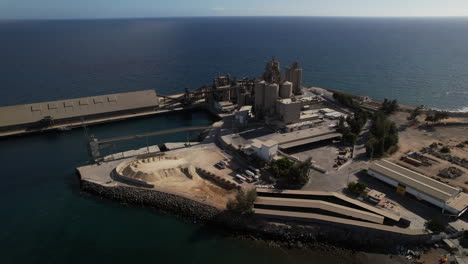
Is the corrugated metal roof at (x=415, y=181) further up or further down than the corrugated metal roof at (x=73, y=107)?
further down

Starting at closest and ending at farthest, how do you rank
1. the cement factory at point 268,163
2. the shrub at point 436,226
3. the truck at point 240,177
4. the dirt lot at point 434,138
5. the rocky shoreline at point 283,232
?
the shrub at point 436,226 → the rocky shoreline at point 283,232 → the cement factory at point 268,163 → the truck at point 240,177 → the dirt lot at point 434,138

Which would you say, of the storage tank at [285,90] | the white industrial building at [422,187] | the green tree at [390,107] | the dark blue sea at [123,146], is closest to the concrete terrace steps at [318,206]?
the dark blue sea at [123,146]

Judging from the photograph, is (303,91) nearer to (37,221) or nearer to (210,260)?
(210,260)

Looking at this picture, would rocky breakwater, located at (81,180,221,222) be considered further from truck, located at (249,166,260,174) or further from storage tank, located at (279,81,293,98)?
storage tank, located at (279,81,293,98)

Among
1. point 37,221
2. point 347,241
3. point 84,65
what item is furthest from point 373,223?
point 84,65

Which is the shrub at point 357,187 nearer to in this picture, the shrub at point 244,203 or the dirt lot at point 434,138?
the dirt lot at point 434,138

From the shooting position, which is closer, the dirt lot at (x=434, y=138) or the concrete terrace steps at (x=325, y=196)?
the concrete terrace steps at (x=325, y=196)

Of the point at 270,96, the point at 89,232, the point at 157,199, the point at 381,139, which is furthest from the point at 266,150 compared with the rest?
the point at 89,232

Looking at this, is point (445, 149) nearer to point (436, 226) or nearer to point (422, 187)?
point (422, 187)
